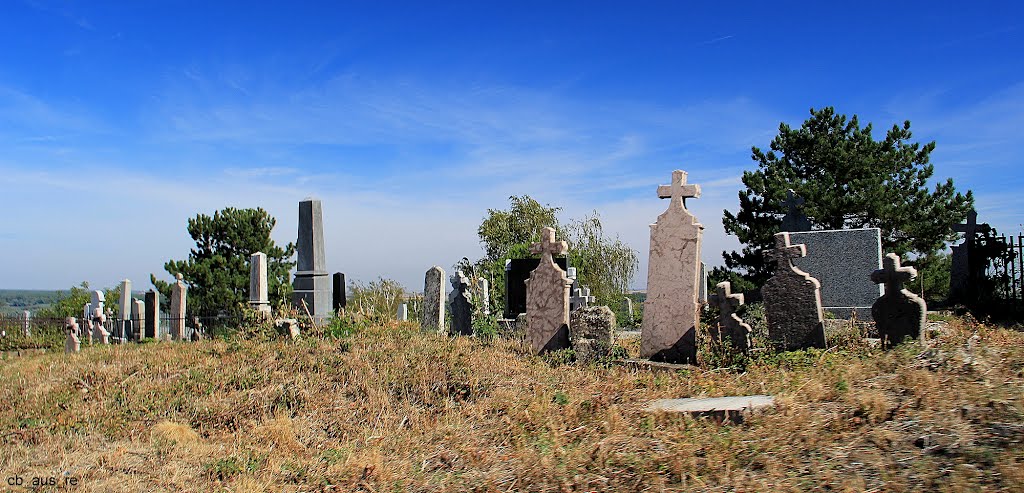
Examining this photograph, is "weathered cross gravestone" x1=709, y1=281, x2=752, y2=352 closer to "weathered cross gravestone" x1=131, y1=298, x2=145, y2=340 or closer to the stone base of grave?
the stone base of grave

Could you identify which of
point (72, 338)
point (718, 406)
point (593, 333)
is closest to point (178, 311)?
point (72, 338)

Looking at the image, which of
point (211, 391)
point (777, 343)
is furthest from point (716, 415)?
point (211, 391)

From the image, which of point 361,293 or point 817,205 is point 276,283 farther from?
point 817,205

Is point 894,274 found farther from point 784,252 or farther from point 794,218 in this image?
point 794,218

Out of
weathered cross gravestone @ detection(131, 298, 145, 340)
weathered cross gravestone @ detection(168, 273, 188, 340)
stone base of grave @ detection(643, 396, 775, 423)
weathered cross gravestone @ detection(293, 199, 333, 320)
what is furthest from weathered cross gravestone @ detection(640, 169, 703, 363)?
weathered cross gravestone @ detection(131, 298, 145, 340)

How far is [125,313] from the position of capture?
21.0 meters

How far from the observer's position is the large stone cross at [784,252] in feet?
30.9

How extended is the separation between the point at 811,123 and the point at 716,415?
862 inches

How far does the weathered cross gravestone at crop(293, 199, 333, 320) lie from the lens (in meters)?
16.1

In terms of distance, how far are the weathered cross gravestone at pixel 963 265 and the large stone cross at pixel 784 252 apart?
34.1 ft

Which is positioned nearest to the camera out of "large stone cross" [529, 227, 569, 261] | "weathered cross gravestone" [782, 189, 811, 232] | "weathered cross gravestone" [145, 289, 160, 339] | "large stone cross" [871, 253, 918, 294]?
"large stone cross" [871, 253, 918, 294]

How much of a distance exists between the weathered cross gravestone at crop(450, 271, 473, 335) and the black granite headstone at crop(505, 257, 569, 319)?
369cm

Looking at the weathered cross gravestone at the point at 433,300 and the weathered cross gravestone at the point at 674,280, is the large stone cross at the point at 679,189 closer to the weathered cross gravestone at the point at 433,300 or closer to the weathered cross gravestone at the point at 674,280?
the weathered cross gravestone at the point at 674,280

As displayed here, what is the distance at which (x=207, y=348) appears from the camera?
36.8ft
